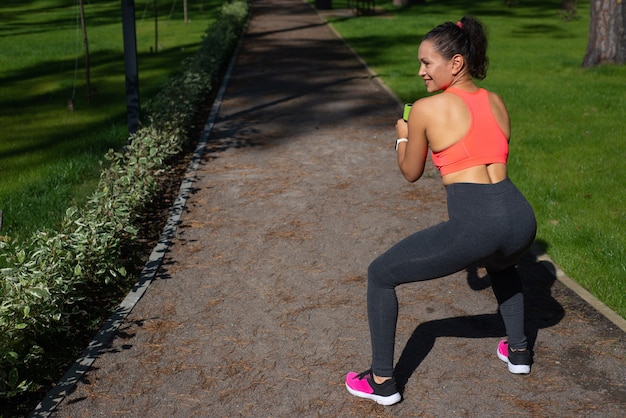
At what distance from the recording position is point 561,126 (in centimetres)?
1138

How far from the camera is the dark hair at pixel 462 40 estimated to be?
372 cm

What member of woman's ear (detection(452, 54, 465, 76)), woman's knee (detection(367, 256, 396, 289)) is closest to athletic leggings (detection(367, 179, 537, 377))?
woman's knee (detection(367, 256, 396, 289))

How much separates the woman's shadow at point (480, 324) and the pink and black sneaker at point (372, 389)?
0.25 meters

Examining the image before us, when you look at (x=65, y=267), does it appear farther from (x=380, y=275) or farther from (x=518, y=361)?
(x=518, y=361)

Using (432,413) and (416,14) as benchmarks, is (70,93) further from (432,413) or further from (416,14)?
(416,14)

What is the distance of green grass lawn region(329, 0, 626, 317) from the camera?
22.0 ft

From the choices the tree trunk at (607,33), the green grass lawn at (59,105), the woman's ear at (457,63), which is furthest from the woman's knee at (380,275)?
the tree trunk at (607,33)

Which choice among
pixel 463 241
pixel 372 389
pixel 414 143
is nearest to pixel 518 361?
pixel 372 389

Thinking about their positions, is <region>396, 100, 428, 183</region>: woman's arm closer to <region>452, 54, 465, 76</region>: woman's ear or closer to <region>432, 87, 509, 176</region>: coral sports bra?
<region>432, 87, 509, 176</region>: coral sports bra

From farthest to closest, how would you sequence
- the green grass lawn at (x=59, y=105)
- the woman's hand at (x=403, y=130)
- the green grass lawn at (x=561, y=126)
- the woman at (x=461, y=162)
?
the green grass lawn at (x=59, y=105), the green grass lawn at (x=561, y=126), the woman's hand at (x=403, y=130), the woman at (x=461, y=162)

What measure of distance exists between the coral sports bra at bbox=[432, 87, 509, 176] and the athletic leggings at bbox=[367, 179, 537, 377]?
115 millimetres

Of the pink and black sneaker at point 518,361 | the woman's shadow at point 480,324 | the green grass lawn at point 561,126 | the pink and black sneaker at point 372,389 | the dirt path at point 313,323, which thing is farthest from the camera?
the green grass lawn at point 561,126

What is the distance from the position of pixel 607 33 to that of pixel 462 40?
14007 millimetres

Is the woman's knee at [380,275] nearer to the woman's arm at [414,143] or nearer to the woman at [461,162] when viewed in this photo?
the woman at [461,162]
